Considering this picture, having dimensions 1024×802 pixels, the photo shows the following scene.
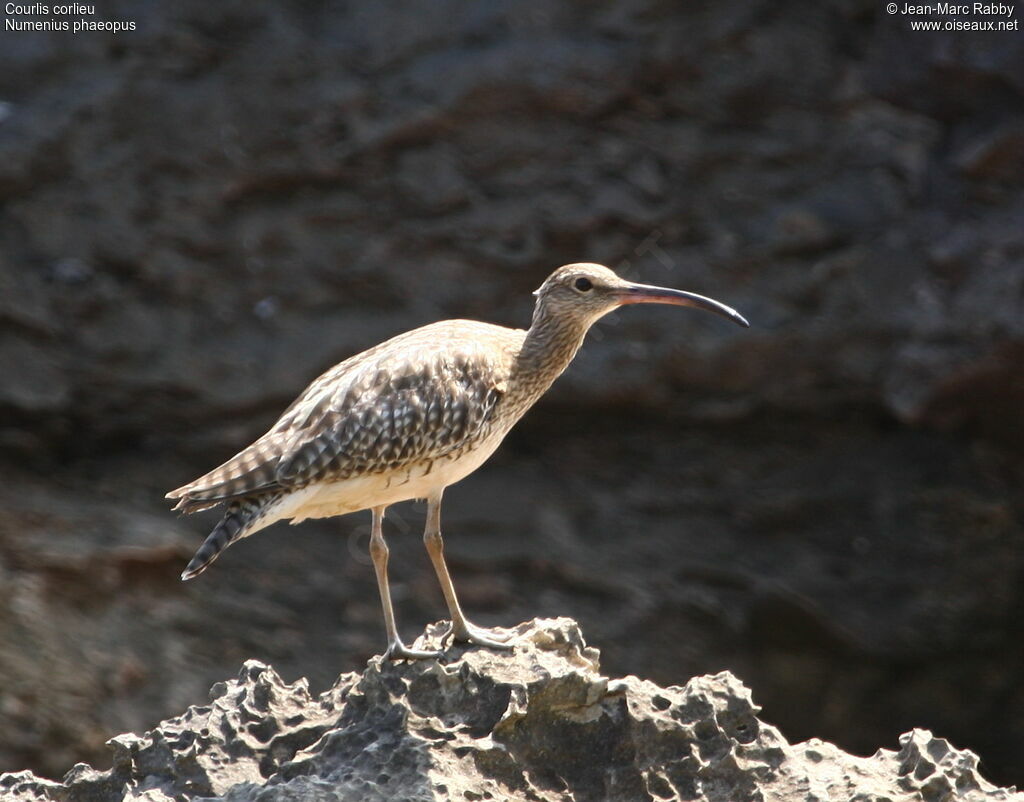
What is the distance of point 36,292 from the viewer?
38.8 feet

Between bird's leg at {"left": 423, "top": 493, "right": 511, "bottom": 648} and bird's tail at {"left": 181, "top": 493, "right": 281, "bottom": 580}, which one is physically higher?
bird's tail at {"left": 181, "top": 493, "right": 281, "bottom": 580}

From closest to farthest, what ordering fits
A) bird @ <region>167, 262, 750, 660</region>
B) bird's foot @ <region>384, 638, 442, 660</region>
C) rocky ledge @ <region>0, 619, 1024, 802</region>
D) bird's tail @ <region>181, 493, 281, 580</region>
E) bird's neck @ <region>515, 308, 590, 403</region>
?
rocky ledge @ <region>0, 619, 1024, 802</region> → bird's foot @ <region>384, 638, 442, 660</region> → bird's tail @ <region>181, 493, 281, 580</region> → bird @ <region>167, 262, 750, 660</region> → bird's neck @ <region>515, 308, 590, 403</region>

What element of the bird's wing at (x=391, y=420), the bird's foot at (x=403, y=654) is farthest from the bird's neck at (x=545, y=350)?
the bird's foot at (x=403, y=654)

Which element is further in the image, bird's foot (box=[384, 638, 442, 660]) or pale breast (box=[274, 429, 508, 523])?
pale breast (box=[274, 429, 508, 523])

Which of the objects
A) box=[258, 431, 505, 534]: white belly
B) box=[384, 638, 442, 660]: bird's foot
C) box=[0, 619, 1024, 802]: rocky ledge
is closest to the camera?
box=[0, 619, 1024, 802]: rocky ledge

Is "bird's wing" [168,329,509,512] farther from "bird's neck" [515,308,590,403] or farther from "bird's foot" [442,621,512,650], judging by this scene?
"bird's foot" [442,621,512,650]

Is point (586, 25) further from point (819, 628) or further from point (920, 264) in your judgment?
point (819, 628)

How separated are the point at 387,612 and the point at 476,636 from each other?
516 mm

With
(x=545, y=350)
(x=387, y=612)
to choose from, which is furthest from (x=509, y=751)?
(x=545, y=350)

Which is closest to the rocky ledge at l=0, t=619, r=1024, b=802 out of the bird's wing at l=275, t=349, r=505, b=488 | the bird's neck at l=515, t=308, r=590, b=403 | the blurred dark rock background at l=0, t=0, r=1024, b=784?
the bird's wing at l=275, t=349, r=505, b=488

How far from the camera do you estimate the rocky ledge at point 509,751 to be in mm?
5410

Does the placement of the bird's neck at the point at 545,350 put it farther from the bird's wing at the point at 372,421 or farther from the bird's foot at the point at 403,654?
the bird's foot at the point at 403,654

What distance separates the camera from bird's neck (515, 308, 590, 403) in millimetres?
7461

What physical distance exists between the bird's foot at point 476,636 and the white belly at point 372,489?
759mm
